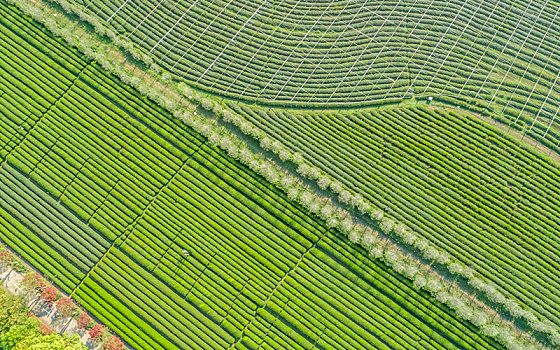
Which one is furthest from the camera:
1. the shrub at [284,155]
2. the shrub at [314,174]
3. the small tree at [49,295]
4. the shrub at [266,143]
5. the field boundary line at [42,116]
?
the field boundary line at [42,116]

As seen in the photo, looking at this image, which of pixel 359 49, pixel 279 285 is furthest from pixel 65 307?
pixel 359 49

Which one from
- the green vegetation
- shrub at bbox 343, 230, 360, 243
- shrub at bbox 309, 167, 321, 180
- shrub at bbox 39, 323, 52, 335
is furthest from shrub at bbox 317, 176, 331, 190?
shrub at bbox 39, 323, 52, 335

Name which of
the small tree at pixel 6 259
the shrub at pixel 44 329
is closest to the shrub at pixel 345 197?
the shrub at pixel 44 329

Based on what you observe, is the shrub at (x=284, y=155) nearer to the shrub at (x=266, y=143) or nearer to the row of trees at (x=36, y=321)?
the shrub at (x=266, y=143)

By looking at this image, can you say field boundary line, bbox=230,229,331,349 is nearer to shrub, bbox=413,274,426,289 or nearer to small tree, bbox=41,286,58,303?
shrub, bbox=413,274,426,289

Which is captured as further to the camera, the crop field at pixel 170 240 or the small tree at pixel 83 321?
the crop field at pixel 170 240

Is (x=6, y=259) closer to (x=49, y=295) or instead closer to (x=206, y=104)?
(x=49, y=295)

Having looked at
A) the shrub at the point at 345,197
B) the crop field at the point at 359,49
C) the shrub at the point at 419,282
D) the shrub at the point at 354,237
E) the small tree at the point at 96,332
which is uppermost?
the crop field at the point at 359,49
